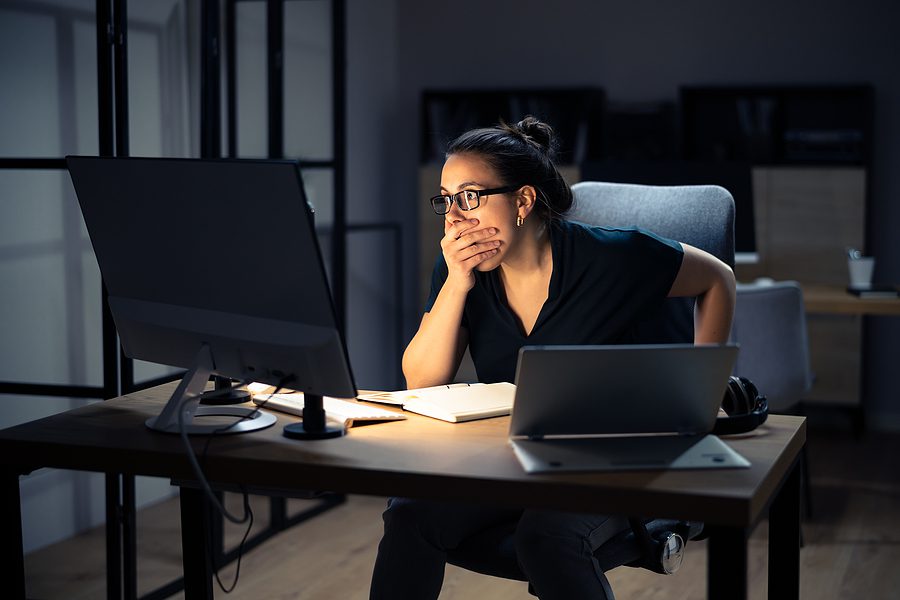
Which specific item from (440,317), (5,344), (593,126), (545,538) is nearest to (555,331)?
(440,317)

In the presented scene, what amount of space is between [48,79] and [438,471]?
7.41ft

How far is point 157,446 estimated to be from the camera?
4.92 ft

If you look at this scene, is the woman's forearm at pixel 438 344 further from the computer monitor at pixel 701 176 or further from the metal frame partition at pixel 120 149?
the computer monitor at pixel 701 176

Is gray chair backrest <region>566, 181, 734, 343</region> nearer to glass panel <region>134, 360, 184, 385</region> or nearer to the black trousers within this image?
the black trousers

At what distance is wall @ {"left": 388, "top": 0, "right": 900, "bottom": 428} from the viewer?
4758mm

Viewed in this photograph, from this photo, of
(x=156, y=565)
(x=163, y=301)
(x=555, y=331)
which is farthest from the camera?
(x=156, y=565)

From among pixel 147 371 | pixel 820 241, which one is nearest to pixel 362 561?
pixel 147 371

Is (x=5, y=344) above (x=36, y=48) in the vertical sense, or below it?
below

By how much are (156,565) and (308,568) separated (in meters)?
0.44

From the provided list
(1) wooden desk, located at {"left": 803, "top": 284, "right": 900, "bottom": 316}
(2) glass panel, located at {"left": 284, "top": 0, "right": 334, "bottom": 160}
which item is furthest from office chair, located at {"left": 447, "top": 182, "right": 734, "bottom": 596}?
(2) glass panel, located at {"left": 284, "top": 0, "right": 334, "bottom": 160}

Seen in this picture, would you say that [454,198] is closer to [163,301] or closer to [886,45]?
[163,301]

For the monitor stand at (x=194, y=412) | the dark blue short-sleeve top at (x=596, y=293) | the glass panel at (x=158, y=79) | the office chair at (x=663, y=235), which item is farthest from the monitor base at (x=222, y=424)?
the glass panel at (x=158, y=79)

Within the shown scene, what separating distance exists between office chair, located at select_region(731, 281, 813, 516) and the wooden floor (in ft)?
1.64

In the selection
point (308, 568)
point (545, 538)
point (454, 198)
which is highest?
point (454, 198)
